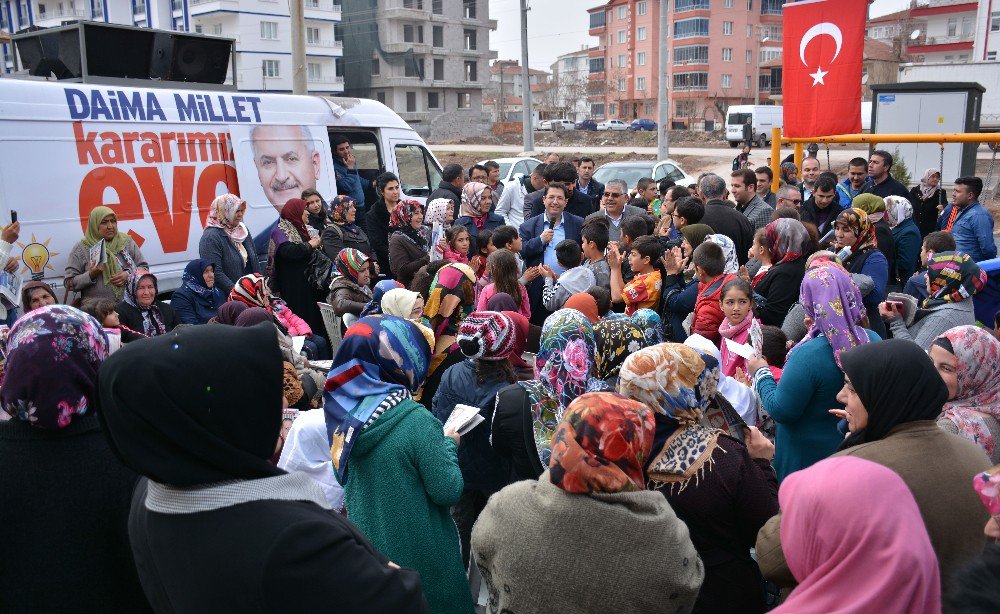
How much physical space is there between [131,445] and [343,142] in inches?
342

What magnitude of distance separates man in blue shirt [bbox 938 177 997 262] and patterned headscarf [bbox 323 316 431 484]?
690cm

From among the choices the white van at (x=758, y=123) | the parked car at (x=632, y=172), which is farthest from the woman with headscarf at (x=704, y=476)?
the white van at (x=758, y=123)

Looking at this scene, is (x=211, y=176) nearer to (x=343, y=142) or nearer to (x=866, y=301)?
(x=343, y=142)

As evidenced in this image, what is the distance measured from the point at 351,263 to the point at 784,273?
130 inches

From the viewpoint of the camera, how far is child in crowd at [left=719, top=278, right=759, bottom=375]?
4.50 m

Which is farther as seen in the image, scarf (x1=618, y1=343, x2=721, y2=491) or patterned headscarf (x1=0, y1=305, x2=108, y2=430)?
scarf (x1=618, y1=343, x2=721, y2=491)

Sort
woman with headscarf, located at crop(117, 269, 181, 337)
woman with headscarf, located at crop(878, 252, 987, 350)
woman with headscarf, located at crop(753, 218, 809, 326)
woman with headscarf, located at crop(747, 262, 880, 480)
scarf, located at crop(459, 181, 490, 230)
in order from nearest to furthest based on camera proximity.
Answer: woman with headscarf, located at crop(747, 262, 880, 480) → woman with headscarf, located at crop(878, 252, 987, 350) → woman with headscarf, located at crop(753, 218, 809, 326) → woman with headscarf, located at crop(117, 269, 181, 337) → scarf, located at crop(459, 181, 490, 230)

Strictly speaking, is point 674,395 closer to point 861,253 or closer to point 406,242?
point 861,253

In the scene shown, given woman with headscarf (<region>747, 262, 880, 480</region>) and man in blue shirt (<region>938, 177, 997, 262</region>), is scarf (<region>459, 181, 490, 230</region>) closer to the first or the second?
woman with headscarf (<region>747, 262, 880, 480</region>)

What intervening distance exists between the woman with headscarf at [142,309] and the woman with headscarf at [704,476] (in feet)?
15.7

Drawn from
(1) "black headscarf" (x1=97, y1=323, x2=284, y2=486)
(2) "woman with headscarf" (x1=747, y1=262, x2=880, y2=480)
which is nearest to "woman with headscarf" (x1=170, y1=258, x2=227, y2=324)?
(2) "woman with headscarf" (x1=747, y1=262, x2=880, y2=480)

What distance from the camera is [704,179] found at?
8273 mm

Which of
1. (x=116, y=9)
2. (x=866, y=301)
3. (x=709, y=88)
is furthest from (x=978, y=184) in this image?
(x=709, y=88)

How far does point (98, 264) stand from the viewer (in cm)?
694
